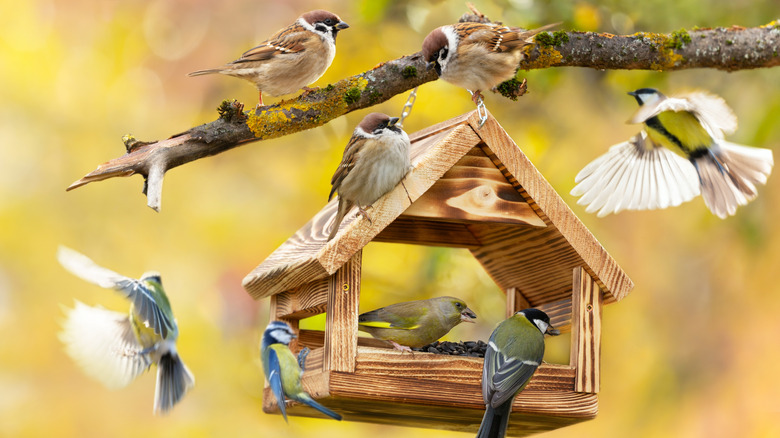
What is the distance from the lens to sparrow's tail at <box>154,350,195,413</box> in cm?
360

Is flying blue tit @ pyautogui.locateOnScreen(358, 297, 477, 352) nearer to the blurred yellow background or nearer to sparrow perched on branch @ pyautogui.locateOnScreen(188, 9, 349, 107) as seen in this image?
sparrow perched on branch @ pyautogui.locateOnScreen(188, 9, 349, 107)

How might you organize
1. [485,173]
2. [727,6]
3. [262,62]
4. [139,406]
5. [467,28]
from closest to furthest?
[485,173] → [467,28] → [262,62] → [727,6] → [139,406]

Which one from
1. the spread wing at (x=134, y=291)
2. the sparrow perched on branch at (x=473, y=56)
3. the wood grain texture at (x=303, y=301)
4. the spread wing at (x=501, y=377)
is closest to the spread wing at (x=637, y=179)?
the sparrow perched on branch at (x=473, y=56)

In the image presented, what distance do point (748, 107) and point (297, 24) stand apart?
400cm

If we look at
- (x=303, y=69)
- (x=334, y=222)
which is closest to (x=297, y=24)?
(x=303, y=69)

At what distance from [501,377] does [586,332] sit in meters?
0.53

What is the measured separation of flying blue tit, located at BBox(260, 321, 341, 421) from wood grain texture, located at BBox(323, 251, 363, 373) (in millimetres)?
142

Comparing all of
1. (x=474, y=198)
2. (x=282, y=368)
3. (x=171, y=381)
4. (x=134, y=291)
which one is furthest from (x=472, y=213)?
(x=171, y=381)

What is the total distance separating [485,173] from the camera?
124 inches

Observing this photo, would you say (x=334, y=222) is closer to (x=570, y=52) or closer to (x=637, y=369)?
(x=570, y=52)

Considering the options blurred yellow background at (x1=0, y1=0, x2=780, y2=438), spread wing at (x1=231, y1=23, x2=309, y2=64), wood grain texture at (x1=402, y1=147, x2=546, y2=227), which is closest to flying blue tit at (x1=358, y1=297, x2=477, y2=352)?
wood grain texture at (x1=402, y1=147, x2=546, y2=227)

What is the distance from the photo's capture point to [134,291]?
3422 mm

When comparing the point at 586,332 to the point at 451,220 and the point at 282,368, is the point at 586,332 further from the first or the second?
the point at 282,368

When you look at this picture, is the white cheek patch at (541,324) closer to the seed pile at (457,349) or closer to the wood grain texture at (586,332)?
the wood grain texture at (586,332)
